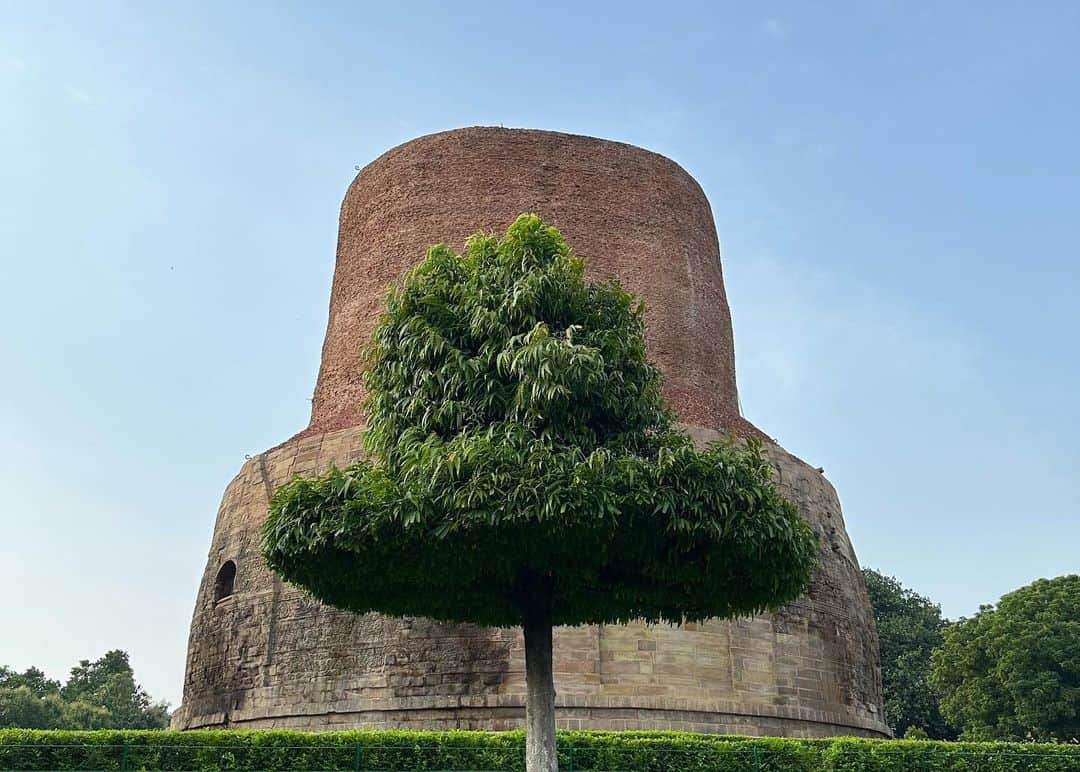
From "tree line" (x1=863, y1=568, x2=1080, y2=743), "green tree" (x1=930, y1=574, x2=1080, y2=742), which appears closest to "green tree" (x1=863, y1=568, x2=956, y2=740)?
"tree line" (x1=863, y1=568, x2=1080, y2=743)

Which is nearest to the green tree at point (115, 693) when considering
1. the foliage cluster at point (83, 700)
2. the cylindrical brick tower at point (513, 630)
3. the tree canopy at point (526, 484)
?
the foliage cluster at point (83, 700)

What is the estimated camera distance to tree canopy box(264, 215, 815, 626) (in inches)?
370

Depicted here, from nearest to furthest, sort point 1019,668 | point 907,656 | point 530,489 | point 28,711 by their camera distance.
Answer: point 530,489 < point 1019,668 < point 907,656 < point 28,711

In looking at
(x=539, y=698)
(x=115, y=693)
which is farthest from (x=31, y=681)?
(x=539, y=698)

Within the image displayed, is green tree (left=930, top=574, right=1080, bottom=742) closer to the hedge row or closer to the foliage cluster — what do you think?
the hedge row

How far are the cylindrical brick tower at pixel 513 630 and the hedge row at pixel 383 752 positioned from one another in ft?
8.25

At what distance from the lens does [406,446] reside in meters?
10.1

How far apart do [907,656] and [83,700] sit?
113 feet

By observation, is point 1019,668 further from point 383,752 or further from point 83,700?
point 83,700

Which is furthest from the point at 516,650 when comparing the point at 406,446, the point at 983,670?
the point at 983,670

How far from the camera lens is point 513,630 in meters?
17.3

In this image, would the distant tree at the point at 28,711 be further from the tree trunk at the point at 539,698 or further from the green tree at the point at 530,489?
the tree trunk at the point at 539,698

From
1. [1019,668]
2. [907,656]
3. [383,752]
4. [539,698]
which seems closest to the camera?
[539,698]

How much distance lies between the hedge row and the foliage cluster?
27.1 meters
